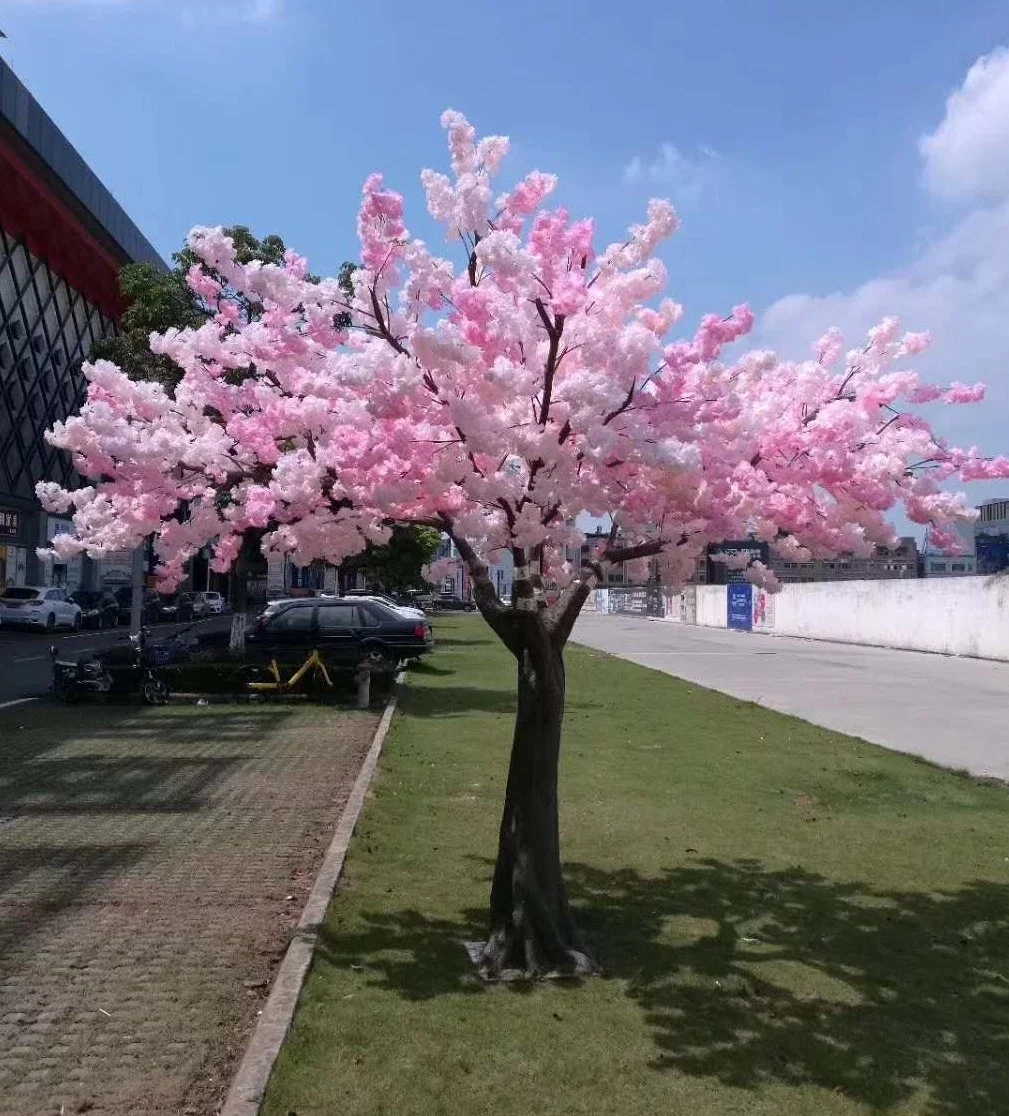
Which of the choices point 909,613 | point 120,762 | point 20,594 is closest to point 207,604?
point 20,594

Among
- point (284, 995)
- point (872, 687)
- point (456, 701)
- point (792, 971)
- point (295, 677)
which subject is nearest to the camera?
point (284, 995)

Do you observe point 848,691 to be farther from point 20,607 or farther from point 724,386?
point 20,607

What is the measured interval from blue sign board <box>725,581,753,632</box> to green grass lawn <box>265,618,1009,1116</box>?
37548mm

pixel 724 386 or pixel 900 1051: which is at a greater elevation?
pixel 724 386

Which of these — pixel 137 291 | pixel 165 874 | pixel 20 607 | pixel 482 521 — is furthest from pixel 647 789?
pixel 20 607

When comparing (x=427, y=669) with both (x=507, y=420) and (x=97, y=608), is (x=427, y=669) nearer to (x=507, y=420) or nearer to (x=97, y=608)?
(x=507, y=420)

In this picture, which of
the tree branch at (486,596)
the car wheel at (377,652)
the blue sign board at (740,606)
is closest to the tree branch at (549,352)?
the tree branch at (486,596)

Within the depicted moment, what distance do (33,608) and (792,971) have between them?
32.5 m

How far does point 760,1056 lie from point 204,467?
3686mm

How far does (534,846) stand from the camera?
5.49 metres

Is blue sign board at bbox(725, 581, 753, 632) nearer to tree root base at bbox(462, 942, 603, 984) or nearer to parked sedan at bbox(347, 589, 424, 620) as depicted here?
parked sedan at bbox(347, 589, 424, 620)

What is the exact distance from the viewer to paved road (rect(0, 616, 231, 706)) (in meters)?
18.4

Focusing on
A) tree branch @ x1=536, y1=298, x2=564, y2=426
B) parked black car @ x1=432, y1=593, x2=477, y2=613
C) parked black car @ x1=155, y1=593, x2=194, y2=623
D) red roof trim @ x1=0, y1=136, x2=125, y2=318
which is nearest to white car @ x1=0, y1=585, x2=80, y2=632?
parked black car @ x1=155, y1=593, x2=194, y2=623

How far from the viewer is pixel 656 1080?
4199 mm
